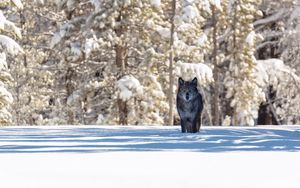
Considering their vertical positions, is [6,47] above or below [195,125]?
above

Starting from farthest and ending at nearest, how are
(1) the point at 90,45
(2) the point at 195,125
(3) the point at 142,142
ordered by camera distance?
(1) the point at 90,45
(2) the point at 195,125
(3) the point at 142,142

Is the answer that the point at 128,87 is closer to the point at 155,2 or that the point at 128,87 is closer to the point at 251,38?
the point at 155,2

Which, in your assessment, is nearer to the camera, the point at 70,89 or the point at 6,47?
the point at 6,47

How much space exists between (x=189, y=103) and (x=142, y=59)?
16.6 metres

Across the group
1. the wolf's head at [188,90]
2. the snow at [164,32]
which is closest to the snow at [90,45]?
the snow at [164,32]
